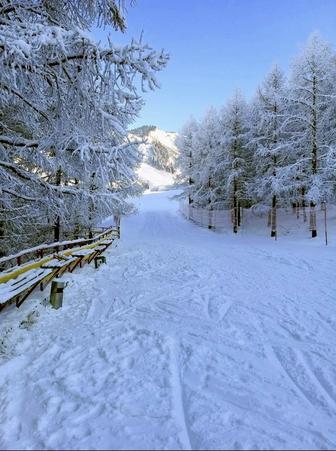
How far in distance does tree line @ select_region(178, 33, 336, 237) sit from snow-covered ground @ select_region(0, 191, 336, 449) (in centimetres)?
1216

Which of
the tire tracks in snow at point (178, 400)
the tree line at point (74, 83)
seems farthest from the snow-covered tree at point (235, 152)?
the tire tracks in snow at point (178, 400)

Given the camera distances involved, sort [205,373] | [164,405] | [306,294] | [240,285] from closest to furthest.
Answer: [164,405]
[205,373]
[306,294]
[240,285]

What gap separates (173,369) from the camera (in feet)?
12.4

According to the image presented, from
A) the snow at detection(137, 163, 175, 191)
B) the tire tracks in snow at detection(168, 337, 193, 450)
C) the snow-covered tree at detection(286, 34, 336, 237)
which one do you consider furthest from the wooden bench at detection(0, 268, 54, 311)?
the snow at detection(137, 163, 175, 191)

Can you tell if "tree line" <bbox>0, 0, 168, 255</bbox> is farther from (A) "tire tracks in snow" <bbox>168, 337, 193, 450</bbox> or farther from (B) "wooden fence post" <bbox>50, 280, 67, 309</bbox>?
(A) "tire tracks in snow" <bbox>168, 337, 193, 450</bbox>

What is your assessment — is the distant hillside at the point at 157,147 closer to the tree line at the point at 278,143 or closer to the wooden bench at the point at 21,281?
the wooden bench at the point at 21,281

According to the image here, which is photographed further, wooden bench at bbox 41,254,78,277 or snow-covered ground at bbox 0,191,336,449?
wooden bench at bbox 41,254,78,277

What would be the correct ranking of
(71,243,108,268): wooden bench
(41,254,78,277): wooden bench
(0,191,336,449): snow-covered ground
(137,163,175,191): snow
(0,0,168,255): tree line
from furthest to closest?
(137,163,175,191): snow < (71,243,108,268): wooden bench < (41,254,78,277): wooden bench < (0,0,168,255): tree line < (0,191,336,449): snow-covered ground

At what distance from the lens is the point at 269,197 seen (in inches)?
827

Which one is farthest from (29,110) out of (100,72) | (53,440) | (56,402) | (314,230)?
(314,230)

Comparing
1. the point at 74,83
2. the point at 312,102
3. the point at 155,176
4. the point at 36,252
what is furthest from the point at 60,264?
the point at 155,176

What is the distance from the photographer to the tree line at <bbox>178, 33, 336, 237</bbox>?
17438 millimetres

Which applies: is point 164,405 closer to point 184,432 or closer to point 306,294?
point 184,432

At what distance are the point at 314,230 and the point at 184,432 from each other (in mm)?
16382
